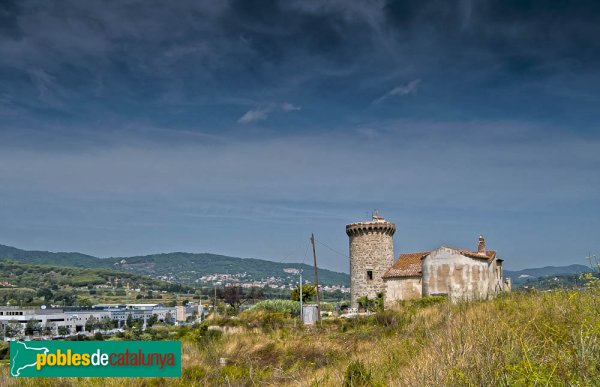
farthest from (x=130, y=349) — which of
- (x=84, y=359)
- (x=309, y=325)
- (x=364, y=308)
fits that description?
(x=364, y=308)

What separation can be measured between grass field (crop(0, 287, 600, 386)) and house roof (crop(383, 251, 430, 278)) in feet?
42.4

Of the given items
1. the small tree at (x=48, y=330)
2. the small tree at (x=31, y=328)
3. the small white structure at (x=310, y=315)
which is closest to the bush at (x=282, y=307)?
the small white structure at (x=310, y=315)

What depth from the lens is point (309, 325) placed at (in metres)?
27.6

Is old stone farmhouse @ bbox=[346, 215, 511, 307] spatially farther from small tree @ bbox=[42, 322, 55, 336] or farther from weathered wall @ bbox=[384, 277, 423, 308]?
small tree @ bbox=[42, 322, 55, 336]

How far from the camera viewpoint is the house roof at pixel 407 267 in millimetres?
35688

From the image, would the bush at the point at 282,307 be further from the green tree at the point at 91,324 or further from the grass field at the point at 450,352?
the green tree at the point at 91,324

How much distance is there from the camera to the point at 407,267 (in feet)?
120

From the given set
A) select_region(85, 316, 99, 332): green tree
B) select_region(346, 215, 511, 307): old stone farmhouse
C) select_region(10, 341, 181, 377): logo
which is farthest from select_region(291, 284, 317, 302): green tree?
select_region(85, 316, 99, 332): green tree

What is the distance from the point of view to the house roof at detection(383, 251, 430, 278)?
117 ft

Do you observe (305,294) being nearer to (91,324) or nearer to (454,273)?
(454,273)

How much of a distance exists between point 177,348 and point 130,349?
1060mm

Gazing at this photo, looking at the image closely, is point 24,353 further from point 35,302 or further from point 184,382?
point 35,302

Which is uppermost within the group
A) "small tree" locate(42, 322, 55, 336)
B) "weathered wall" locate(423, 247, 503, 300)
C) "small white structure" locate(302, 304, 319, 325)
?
"weathered wall" locate(423, 247, 503, 300)

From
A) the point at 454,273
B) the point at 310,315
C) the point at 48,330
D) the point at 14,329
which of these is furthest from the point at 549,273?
the point at 14,329
